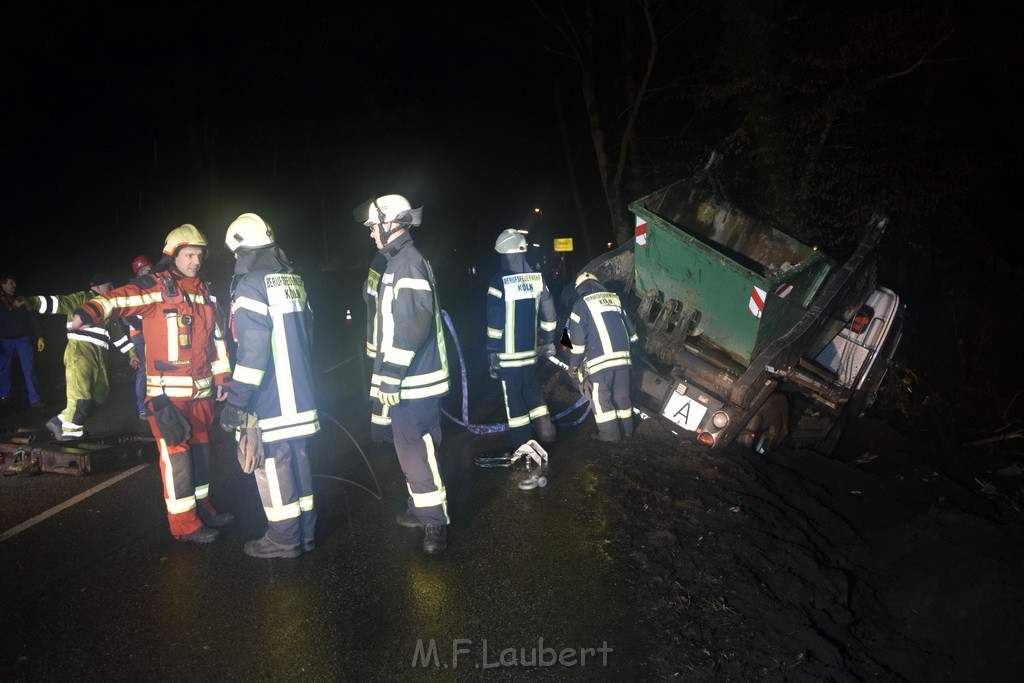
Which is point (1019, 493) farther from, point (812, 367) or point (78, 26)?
point (78, 26)

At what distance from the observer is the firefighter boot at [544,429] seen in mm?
6512

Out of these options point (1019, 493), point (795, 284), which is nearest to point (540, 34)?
point (795, 284)

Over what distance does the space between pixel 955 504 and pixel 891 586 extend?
5.71 feet

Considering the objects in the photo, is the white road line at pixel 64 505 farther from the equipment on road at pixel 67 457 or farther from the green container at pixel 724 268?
the green container at pixel 724 268

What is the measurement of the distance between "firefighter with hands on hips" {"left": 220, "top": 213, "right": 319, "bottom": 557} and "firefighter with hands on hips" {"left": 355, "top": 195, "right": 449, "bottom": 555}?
0.51 meters

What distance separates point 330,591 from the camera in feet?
13.6

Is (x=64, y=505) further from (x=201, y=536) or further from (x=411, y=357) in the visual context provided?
(x=411, y=357)

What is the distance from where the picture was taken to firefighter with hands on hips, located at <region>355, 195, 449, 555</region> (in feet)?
14.3

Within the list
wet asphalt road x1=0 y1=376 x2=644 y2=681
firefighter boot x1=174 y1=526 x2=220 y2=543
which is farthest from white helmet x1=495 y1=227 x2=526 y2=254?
firefighter boot x1=174 y1=526 x2=220 y2=543

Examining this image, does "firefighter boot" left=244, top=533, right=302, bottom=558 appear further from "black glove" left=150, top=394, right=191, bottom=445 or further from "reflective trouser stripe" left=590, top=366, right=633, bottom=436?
"reflective trouser stripe" left=590, top=366, right=633, bottom=436

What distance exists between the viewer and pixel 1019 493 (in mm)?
5891

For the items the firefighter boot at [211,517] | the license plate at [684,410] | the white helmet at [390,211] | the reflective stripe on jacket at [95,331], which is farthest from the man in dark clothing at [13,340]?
the license plate at [684,410]

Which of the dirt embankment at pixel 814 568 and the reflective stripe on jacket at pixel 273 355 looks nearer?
the dirt embankment at pixel 814 568

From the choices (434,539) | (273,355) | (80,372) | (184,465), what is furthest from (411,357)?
(80,372)
